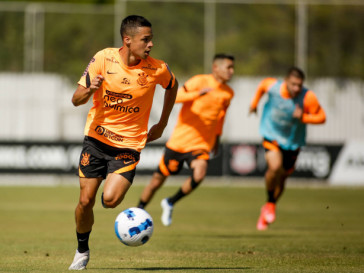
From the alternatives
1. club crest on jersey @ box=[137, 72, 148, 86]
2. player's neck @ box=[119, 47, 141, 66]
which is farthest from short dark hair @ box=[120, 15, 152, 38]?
club crest on jersey @ box=[137, 72, 148, 86]

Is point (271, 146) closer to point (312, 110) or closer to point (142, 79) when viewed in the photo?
point (312, 110)

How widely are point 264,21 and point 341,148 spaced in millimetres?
6634

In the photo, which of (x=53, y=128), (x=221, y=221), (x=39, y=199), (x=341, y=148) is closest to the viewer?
(x=221, y=221)

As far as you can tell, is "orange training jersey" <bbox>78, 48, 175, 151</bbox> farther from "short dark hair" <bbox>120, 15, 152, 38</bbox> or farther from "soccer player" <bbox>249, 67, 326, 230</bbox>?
"soccer player" <bbox>249, 67, 326, 230</bbox>

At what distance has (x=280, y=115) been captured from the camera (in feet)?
41.7

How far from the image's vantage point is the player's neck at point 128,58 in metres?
7.80

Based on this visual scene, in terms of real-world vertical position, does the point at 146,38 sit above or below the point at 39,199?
above

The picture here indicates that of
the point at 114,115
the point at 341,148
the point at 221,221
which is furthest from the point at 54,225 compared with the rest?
the point at 341,148

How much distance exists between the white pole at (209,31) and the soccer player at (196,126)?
47.2ft

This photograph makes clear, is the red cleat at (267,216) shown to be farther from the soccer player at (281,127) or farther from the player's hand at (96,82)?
the player's hand at (96,82)

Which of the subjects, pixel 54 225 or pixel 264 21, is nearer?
pixel 54 225

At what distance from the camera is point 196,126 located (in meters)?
12.4

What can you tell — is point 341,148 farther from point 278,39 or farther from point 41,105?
point 41,105

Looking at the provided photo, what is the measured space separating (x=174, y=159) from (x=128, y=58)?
15.2ft
